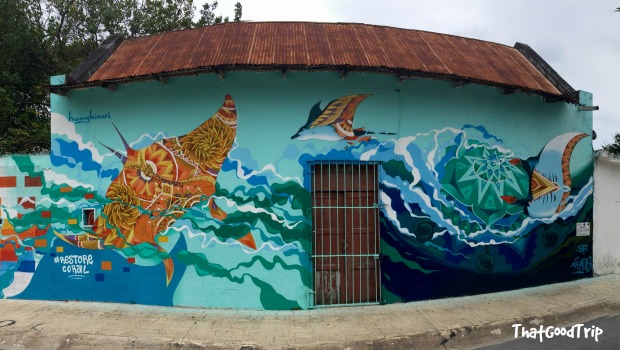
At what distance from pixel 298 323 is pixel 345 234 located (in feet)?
4.83

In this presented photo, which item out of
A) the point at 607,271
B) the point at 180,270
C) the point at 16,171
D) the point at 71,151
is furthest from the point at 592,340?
the point at 16,171

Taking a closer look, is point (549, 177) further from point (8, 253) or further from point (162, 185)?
point (8, 253)

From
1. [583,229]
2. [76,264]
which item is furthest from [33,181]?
[583,229]

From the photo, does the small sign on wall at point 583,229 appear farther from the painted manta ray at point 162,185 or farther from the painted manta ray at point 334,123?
the painted manta ray at point 162,185

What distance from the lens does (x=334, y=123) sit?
232 inches

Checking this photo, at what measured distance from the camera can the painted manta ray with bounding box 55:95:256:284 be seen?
5.86m

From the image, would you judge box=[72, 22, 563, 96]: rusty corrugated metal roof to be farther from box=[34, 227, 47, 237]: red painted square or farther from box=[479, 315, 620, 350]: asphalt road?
box=[479, 315, 620, 350]: asphalt road

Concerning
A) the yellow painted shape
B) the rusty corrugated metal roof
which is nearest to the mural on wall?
the yellow painted shape

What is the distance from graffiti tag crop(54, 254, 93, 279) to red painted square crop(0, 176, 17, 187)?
4.97 ft

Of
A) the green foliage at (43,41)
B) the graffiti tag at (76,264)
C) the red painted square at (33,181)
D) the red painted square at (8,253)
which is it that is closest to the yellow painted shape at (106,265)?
the graffiti tag at (76,264)

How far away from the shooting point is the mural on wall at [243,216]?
577cm

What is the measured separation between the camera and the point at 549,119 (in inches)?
280

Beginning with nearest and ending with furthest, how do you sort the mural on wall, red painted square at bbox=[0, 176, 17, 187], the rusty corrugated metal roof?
the rusty corrugated metal roof
the mural on wall
red painted square at bbox=[0, 176, 17, 187]

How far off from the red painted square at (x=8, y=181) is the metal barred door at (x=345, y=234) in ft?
16.3
